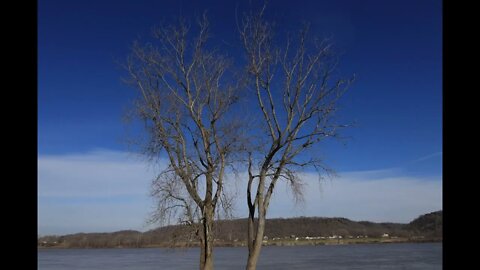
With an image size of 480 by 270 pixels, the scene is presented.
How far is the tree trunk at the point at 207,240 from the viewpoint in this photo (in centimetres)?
1334

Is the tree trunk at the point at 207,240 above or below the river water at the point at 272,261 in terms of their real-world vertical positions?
above

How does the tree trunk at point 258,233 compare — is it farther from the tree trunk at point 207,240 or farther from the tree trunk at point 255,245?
the tree trunk at point 207,240

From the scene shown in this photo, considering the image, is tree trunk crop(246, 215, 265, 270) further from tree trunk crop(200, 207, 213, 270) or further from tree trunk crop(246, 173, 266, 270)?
tree trunk crop(200, 207, 213, 270)

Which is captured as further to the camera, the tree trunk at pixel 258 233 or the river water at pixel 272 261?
the river water at pixel 272 261

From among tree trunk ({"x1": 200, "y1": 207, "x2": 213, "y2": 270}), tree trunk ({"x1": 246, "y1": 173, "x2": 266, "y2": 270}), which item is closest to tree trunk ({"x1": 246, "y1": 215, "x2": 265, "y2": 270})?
tree trunk ({"x1": 246, "y1": 173, "x2": 266, "y2": 270})

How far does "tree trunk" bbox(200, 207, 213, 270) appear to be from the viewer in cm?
1334

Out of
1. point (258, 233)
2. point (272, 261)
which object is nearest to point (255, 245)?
point (258, 233)

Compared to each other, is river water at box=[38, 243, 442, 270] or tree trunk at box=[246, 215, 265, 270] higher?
tree trunk at box=[246, 215, 265, 270]

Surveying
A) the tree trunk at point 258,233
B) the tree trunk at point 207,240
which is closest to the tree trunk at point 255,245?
the tree trunk at point 258,233

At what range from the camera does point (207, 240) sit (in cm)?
1341

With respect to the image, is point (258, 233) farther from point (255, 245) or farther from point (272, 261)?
point (272, 261)
